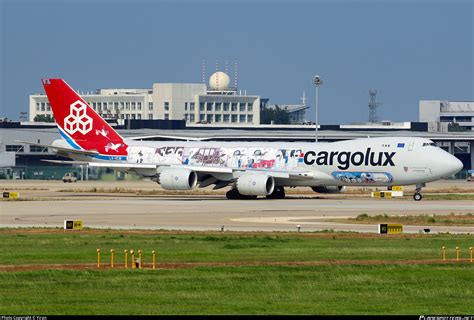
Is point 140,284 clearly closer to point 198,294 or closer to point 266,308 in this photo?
point 198,294

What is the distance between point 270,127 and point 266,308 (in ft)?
557

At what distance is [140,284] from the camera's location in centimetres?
3241

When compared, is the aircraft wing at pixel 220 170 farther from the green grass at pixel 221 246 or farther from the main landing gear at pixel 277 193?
the green grass at pixel 221 246

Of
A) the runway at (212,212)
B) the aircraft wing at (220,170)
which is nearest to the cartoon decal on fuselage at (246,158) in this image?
the aircraft wing at (220,170)

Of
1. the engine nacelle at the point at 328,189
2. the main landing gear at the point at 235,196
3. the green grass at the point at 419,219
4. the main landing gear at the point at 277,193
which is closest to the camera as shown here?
the green grass at the point at 419,219

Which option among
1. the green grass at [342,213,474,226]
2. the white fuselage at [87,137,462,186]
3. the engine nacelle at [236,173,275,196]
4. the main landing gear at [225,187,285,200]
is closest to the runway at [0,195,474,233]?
the engine nacelle at [236,173,275,196]

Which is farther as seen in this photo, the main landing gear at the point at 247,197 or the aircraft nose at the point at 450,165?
the main landing gear at the point at 247,197

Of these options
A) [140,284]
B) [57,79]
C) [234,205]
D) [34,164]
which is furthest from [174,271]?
[34,164]

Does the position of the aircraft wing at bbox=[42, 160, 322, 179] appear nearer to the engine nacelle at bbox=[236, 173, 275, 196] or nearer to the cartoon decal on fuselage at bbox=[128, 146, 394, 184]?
the cartoon decal on fuselage at bbox=[128, 146, 394, 184]

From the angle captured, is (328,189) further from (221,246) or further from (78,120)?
(221,246)

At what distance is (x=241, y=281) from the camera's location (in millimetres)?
33562

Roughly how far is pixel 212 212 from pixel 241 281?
115 ft

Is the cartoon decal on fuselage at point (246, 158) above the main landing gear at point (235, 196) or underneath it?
above

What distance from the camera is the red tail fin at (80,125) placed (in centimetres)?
9006
